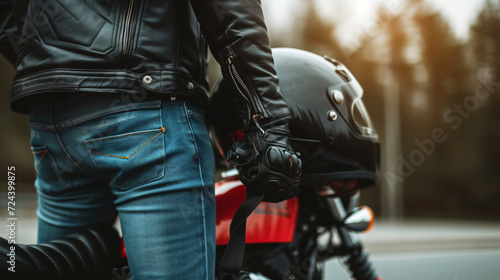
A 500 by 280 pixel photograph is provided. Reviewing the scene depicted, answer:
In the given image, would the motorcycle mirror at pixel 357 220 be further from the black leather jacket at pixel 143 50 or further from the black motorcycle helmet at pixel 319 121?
the black leather jacket at pixel 143 50

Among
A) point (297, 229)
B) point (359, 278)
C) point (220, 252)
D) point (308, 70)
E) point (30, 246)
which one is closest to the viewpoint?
point (30, 246)

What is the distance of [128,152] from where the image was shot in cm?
112

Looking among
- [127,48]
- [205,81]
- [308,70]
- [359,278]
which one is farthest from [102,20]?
[359,278]

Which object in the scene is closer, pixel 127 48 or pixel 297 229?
pixel 127 48

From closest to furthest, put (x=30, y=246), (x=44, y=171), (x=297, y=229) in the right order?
(x=30, y=246) < (x=44, y=171) < (x=297, y=229)

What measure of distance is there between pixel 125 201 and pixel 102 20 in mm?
435

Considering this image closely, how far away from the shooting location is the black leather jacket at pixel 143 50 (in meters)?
1.14

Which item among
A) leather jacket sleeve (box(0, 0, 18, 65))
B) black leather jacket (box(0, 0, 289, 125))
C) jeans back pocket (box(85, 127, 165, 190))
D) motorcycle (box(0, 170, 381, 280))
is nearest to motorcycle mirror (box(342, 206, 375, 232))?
motorcycle (box(0, 170, 381, 280))

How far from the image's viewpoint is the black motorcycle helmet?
1.49 metres

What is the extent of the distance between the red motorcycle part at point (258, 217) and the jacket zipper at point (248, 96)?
35 centimetres

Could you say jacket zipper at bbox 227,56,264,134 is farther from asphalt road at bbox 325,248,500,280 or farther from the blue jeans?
asphalt road at bbox 325,248,500,280

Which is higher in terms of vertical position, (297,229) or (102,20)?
(102,20)

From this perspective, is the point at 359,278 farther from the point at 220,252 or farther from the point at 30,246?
the point at 30,246

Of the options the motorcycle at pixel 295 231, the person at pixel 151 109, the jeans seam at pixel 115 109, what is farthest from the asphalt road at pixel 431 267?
the jeans seam at pixel 115 109
